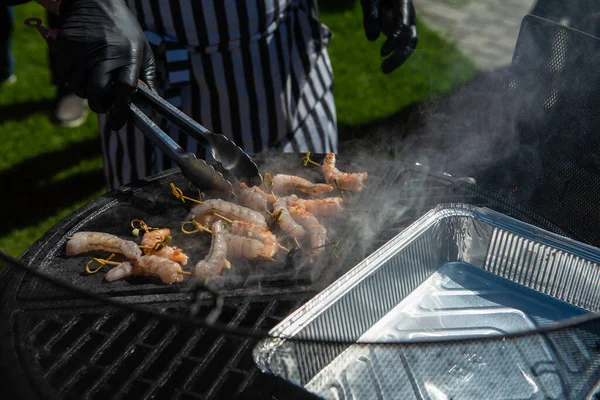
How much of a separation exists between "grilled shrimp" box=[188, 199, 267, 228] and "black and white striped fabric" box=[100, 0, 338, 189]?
71 cm

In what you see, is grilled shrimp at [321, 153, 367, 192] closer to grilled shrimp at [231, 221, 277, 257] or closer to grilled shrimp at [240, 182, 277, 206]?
grilled shrimp at [240, 182, 277, 206]

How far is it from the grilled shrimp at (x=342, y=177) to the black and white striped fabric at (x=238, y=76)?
2.19ft

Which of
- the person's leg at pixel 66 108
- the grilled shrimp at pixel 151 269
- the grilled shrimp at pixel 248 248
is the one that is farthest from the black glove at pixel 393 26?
the person's leg at pixel 66 108

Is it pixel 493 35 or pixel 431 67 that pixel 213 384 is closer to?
pixel 431 67

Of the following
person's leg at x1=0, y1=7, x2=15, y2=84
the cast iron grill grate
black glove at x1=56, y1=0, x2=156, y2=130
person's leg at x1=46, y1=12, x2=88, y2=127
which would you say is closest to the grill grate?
the cast iron grill grate

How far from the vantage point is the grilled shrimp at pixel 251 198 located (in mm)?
2498

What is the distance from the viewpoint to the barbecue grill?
1818 mm

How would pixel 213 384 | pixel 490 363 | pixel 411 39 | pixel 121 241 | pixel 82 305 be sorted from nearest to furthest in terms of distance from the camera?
pixel 490 363, pixel 213 384, pixel 82 305, pixel 121 241, pixel 411 39

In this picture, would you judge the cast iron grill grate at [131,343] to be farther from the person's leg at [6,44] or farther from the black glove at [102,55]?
the person's leg at [6,44]

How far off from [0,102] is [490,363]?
5254 mm

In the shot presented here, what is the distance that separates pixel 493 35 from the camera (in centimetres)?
684

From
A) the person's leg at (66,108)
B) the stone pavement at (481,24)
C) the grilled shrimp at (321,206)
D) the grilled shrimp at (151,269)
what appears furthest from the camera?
the stone pavement at (481,24)

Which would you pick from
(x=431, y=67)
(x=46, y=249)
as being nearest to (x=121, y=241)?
(x=46, y=249)

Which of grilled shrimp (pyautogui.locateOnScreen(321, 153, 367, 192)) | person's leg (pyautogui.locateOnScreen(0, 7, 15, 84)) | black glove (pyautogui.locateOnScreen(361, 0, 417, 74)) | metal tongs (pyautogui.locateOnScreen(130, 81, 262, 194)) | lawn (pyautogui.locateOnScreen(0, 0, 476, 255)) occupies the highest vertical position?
black glove (pyautogui.locateOnScreen(361, 0, 417, 74))
